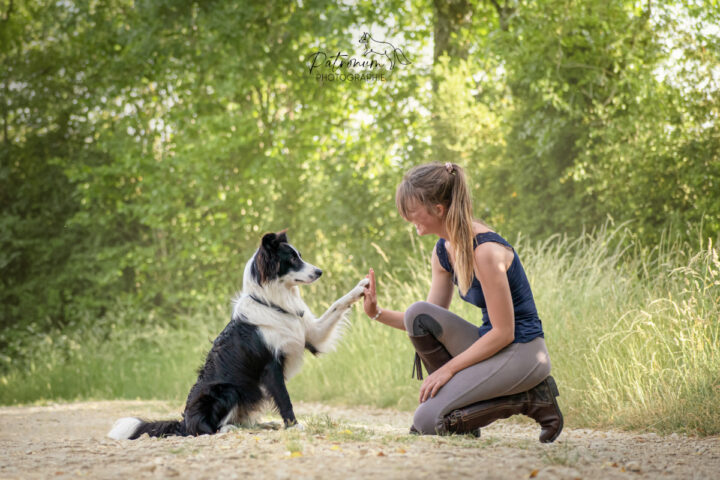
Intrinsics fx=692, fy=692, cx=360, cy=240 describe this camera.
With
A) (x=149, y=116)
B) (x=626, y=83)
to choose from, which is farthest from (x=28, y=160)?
(x=626, y=83)

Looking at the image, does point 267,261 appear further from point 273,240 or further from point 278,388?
point 278,388

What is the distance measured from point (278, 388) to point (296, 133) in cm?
959

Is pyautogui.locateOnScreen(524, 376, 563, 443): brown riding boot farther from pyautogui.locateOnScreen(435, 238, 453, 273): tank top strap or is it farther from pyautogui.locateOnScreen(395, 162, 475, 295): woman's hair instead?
pyautogui.locateOnScreen(435, 238, 453, 273): tank top strap

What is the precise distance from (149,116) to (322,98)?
3684 mm

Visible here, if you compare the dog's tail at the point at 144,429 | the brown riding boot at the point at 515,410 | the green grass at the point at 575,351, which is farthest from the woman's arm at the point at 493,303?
the dog's tail at the point at 144,429

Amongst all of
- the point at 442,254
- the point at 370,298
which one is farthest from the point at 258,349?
the point at 442,254

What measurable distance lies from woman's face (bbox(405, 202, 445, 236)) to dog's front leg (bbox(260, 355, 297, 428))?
50.0 inches

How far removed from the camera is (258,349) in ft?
14.2

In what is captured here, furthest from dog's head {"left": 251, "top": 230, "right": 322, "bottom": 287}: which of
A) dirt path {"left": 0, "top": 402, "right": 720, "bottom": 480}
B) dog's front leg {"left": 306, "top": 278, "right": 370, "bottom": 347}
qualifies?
dirt path {"left": 0, "top": 402, "right": 720, "bottom": 480}

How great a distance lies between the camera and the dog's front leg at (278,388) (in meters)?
4.25

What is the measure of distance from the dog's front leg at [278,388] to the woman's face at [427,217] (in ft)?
4.17

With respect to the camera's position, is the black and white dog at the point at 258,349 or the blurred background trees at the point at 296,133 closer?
the black and white dog at the point at 258,349

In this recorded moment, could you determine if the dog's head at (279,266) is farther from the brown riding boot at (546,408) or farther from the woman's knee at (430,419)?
the brown riding boot at (546,408)

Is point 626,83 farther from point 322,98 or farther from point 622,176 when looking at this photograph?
point 322,98
